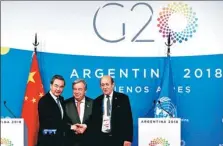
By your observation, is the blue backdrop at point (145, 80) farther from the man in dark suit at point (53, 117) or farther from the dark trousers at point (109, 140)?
the dark trousers at point (109, 140)

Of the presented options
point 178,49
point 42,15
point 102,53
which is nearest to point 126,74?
point 102,53

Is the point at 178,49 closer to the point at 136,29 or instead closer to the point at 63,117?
the point at 136,29

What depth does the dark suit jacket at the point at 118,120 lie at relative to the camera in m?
4.89

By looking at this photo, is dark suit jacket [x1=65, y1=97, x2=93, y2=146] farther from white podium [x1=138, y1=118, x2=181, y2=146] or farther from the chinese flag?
white podium [x1=138, y1=118, x2=181, y2=146]

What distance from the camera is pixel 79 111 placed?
5016 mm

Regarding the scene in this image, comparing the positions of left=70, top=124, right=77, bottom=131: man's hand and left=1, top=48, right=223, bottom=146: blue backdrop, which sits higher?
left=1, top=48, right=223, bottom=146: blue backdrop

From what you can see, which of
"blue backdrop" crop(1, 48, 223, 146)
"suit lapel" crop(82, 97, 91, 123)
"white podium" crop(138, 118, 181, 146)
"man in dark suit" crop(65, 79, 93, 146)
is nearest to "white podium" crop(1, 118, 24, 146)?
"blue backdrop" crop(1, 48, 223, 146)

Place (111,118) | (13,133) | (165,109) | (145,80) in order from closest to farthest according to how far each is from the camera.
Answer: (13,133) → (165,109) → (111,118) → (145,80)

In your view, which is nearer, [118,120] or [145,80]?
[118,120]

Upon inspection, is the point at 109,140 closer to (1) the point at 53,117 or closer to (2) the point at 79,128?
(2) the point at 79,128

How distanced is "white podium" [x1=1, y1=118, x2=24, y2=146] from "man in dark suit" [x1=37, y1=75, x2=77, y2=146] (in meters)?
0.33

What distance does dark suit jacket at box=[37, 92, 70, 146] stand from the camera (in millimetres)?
4895

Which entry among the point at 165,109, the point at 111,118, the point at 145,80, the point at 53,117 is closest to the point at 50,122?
the point at 53,117

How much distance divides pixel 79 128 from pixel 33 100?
704 mm
